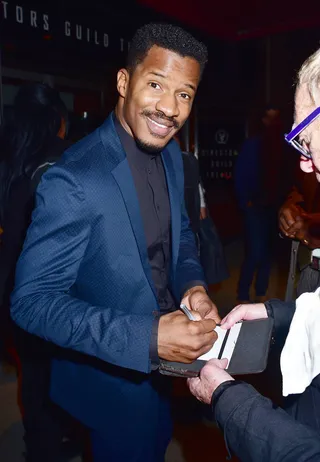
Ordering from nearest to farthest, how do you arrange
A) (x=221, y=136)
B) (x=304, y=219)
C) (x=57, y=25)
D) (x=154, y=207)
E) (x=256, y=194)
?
(x=154, y=207), (x=304, y=219), (x=256, y=194), (x=57, y=25), (x=221, y=136)

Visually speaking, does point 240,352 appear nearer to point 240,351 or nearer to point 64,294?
point 240,351

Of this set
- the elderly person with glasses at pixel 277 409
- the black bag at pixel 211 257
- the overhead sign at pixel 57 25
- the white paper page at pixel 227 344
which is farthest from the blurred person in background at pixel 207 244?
the overhead sign at pixel 57 25

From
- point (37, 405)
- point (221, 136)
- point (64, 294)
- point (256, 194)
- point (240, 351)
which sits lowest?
point (37, 405)

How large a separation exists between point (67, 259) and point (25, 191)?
1.10 meters

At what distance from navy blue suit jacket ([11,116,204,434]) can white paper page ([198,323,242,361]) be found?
0.20 m

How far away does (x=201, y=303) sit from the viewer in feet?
5.44

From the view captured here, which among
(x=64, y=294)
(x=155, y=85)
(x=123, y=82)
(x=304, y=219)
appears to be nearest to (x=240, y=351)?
(x=64, y=294)

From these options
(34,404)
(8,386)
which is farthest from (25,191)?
(8,386)

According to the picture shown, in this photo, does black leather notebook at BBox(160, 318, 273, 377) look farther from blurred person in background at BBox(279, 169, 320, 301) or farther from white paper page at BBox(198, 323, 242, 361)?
blurred person in background at BBox(279, 169, 320, 301)

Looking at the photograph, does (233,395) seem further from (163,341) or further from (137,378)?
(137,378)

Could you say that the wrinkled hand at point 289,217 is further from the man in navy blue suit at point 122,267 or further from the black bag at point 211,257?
the man in navy blue suit at point 122,267

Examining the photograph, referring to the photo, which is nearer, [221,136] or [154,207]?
[154,207]

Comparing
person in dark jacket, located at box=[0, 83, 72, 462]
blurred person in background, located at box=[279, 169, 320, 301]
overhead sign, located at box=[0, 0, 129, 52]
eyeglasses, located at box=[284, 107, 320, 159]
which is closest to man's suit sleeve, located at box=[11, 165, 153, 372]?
eyeglasses, located at box=[284, 107, 320, 159]

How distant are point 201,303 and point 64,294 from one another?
0.52 meters
